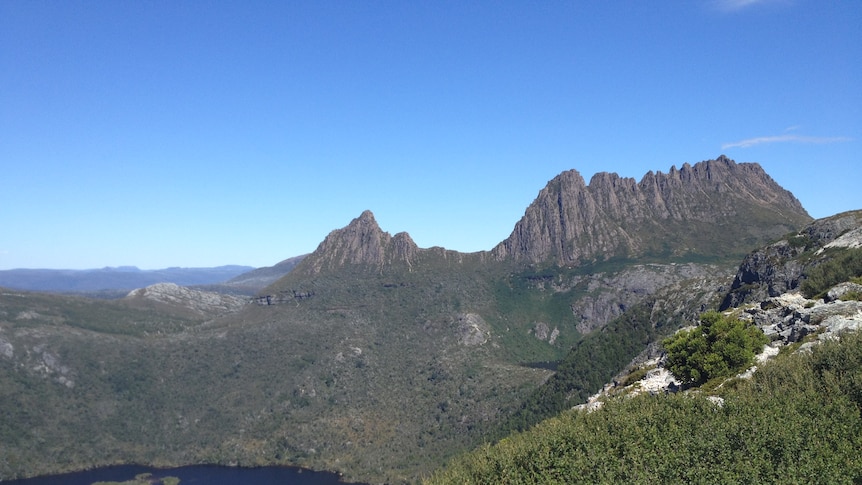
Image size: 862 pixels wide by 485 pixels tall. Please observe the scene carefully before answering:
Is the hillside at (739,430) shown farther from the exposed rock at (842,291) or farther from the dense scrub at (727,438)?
the exposed rock at (842,291)

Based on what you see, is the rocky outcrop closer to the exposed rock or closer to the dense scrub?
the exposed rock

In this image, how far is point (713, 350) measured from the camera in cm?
8506

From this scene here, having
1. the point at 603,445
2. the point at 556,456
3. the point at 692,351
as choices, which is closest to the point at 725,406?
the point at 603,445

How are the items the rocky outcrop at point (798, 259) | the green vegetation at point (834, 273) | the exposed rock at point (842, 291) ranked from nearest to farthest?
the exposed rock at point (842, 291)
the green vegetation at point (834, 273)
the rocky outcrop at point (798, 259)

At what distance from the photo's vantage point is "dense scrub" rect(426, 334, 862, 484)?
5025 centimetres

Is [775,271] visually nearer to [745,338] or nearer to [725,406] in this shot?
[745,338]

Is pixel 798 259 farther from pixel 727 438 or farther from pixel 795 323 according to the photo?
pixel 727 438

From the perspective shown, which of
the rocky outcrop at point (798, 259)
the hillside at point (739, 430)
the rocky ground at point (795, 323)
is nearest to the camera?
the hillside at point (739, 430)

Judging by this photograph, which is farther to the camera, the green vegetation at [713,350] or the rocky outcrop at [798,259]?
the rocky outcrop at [798,259]

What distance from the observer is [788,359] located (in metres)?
71.4

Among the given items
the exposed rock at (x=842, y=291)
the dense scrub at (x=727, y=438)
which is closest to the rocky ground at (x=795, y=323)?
the exposed rock at (x=842, y=291)

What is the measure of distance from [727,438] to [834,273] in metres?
101

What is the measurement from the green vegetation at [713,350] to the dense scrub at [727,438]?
24.8 ft

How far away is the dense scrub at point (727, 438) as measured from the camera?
50.2 metres
